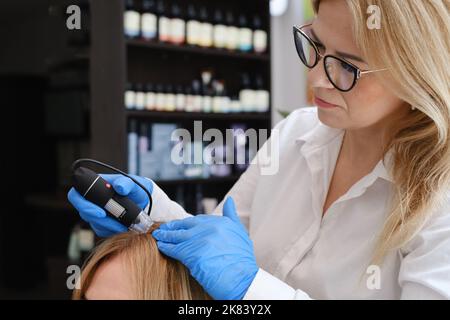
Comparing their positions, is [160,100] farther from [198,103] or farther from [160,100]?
[198,103]

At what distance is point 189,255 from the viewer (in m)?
0.94

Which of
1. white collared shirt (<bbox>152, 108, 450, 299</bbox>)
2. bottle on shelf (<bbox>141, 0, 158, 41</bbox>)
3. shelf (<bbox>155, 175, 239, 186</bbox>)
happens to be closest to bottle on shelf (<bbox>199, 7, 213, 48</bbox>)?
bottle on shelf (<bbox>141, 0, 158, 41</bbox>)

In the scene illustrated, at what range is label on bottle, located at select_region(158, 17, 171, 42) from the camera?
3.18 meters

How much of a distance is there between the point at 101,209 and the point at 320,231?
51cm

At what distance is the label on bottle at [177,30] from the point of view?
3.25 m

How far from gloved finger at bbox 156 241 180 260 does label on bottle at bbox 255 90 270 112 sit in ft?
9.31

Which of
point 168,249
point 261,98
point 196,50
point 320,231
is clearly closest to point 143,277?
point 168,249

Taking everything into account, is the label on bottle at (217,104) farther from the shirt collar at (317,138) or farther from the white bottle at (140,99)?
the shirt collar at (317,138)

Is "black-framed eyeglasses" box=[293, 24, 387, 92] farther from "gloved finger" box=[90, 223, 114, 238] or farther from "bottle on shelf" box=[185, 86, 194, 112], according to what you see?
"bottle on shelf" box=[185, 86, 194, 112]

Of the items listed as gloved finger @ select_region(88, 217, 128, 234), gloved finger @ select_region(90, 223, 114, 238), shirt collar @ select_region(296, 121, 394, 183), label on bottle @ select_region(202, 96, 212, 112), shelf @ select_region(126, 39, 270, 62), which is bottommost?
gloved finger @ select_region(90, 223, 114, 238)

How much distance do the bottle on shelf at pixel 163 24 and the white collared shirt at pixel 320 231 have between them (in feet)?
6.16

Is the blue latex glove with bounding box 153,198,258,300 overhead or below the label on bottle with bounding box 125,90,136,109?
below

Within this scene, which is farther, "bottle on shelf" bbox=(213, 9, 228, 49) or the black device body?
"bottle on shelf" bbox=(213, 9, 228, 49)
